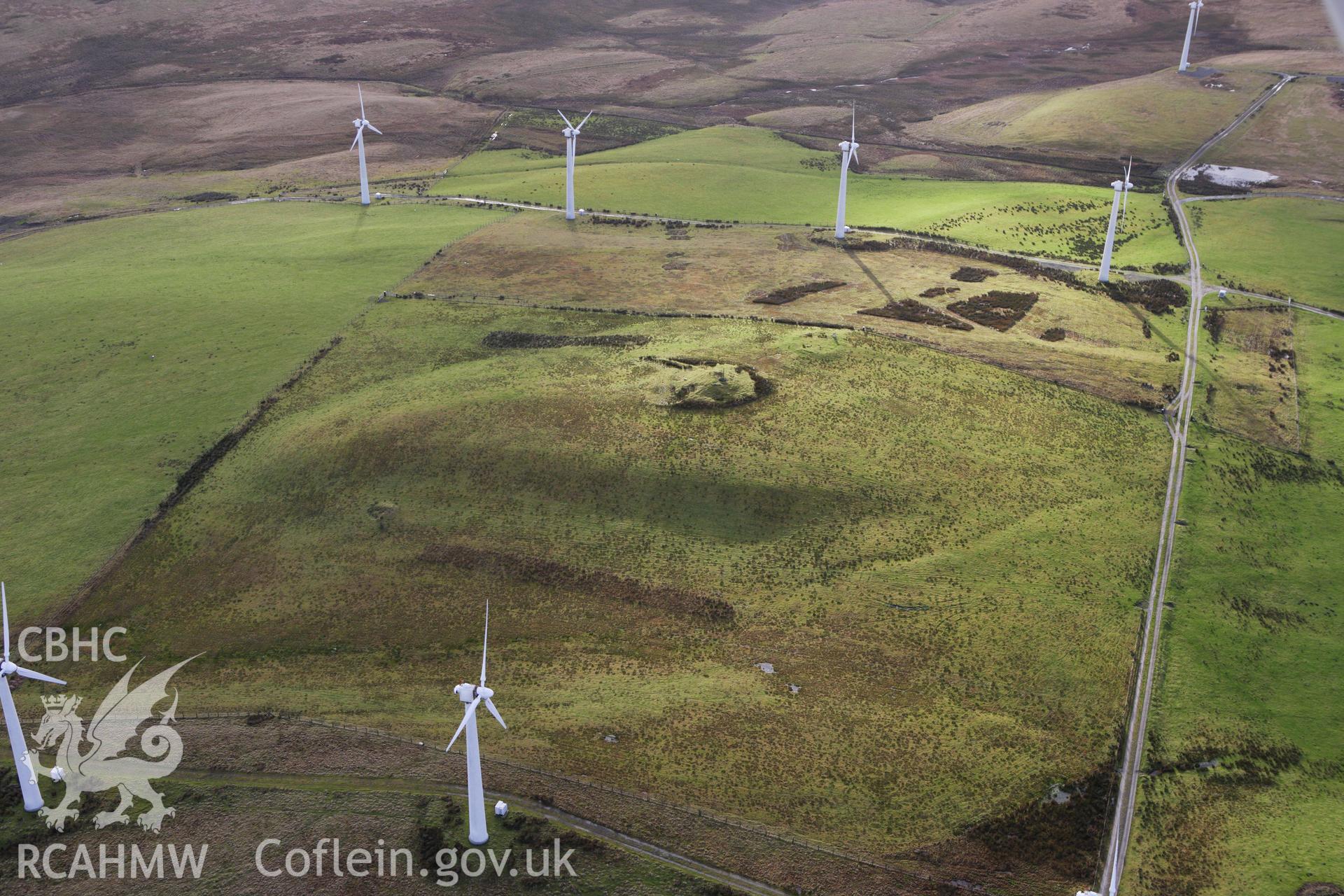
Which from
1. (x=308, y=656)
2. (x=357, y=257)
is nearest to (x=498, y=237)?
(x=357, y=257)

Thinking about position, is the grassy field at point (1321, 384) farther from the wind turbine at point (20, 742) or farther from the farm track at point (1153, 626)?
the wind turbine at point (20, 742)

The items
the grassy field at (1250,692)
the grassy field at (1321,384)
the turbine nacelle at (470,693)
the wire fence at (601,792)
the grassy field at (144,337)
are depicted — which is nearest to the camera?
the turbine nacelle at (470,693)

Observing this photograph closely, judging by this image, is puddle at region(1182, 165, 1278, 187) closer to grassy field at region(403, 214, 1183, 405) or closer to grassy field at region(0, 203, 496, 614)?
grassy field at region(403, 214, 1183, 405)

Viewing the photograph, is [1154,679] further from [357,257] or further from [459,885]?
[357,257]

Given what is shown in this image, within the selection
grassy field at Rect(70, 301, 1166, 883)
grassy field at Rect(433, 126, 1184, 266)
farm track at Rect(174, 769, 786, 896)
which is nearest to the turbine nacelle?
farm track at Rect(174, 769, 786, 896)

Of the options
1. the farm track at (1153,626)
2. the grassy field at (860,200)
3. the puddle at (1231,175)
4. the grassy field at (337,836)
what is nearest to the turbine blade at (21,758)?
the grassy field at (337,836)

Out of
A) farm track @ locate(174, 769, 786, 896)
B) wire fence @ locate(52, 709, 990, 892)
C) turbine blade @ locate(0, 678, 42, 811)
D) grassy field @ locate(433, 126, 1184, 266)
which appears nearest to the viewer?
turbine blade @ locate(0, 678, 42, 811)

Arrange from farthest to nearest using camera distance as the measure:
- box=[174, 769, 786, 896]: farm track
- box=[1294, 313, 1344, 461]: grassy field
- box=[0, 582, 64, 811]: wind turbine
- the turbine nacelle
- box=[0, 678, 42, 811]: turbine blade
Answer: box=[1294, 313, 1344, 461]: grassy field, box=[174, 769, 786, 896]: farm track, box=[0, 678, 42, 811]: turbine blade, box=[0, 582, 64, 811]: wind turbine, the turbine nacelle
